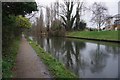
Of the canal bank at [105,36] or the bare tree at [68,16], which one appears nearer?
the canal bank at [105,36]

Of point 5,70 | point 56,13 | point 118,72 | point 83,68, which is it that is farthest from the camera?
point 56,13

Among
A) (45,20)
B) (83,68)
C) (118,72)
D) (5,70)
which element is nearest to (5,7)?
(5,70)

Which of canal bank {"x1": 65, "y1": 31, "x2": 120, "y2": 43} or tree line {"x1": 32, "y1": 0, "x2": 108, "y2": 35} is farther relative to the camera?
tree line {"x1": 32, "y1": 0, "x2": 108, "y2": 35}

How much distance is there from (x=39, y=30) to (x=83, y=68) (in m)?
57.2

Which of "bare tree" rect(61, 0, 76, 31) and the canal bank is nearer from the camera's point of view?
the canal bank

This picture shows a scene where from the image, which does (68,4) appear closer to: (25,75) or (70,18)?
(70,18)

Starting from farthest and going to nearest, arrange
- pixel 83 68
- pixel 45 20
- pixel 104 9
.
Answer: pixel 45 20 < pixel 104 9 < pixel 83 68

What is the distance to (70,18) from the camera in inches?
2243

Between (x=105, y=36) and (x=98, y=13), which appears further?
(x=98, y=13)

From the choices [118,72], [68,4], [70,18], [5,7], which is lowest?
[118,72]

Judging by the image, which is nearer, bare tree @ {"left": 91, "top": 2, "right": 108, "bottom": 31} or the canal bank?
the canal bank

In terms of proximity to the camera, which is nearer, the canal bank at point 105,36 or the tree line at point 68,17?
the canal bank at point 105,36

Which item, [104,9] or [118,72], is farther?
[104,9]

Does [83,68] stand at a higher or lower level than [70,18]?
lower
